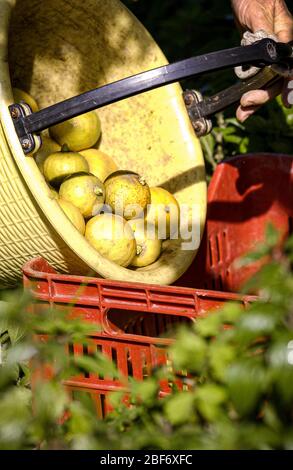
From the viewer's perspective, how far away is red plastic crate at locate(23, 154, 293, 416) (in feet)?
6.56

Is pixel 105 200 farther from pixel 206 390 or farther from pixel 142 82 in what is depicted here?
A: pixel 206 390

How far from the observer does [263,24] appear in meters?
2.66

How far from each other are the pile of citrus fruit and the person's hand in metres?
0.38

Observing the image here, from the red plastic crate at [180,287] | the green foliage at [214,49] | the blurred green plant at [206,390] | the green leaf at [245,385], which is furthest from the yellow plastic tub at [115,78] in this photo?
the green leaf at [245,385]

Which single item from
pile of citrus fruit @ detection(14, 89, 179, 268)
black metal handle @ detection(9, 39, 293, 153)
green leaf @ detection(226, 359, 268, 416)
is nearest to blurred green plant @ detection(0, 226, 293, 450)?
green leaf @ detection(226, 359, 268, 416)

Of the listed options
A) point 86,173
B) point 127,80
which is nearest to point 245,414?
point 127,80

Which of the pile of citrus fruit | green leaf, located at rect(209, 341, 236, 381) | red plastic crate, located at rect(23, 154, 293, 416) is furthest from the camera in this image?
the pile of citrus fruit

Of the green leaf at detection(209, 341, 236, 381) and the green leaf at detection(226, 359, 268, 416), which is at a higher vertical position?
the green leaf at detection(209, 341, 236, 381)

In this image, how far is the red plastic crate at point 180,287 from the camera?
2.00m

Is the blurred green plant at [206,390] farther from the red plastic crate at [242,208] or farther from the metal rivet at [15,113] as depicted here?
the red plastic crate at [242,208]

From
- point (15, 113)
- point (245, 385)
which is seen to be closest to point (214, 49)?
point (15, 113)

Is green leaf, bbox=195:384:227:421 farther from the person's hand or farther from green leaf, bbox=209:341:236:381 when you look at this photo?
the person's hand

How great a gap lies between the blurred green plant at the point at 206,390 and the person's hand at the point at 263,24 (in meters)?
1.38

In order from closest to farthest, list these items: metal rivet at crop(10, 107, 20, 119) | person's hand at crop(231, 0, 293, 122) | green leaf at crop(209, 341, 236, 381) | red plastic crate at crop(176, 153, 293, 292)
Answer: green leaf at crop(209, 341, 236, 381)
metal rivet at crop(10, 107, 20, 119)
person's hand at crop(231, 0, 293, 122)
red plastic crate at crop(176, 153, 293, 292)
